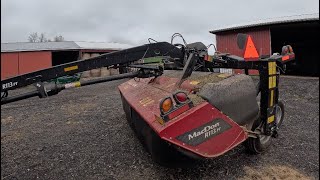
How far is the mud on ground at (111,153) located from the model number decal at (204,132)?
0.70 meters

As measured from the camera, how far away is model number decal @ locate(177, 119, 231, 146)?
2998 millimetres

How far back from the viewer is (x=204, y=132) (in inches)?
122

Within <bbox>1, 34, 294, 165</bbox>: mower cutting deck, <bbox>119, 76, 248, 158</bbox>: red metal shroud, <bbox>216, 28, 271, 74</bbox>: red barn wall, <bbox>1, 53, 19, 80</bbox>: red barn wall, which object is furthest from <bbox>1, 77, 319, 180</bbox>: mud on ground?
<bbox>1, 53, 19, 80</bbox>: red barn wall

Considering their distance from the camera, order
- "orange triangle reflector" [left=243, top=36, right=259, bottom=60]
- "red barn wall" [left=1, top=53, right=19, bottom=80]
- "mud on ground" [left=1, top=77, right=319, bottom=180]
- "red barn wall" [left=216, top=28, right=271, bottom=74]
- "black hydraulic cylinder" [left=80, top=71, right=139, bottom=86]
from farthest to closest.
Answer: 1. "red barn wall" [left=1, top=53, right=19, bottom=80]
2. "red barn wall" [left=216, top=28, right=271, bottom=74]
3. "orange triangle reflector" [left=243, top=36, right=259, bottom=60]
4. "mud on ground" [left=1, top=77, right=319, bottom=180]
5. "black hydraulic cylinder" [left=80, top=71, right=139, bottom=86]

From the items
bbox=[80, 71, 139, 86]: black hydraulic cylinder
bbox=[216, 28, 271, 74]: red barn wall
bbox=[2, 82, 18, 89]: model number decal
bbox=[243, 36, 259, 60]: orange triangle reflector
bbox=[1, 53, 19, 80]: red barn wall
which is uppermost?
bbox=[216, 28, 271, 74]: red barn wall

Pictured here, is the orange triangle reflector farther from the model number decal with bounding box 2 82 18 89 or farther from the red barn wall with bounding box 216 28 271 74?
the red barn wall with bounding box 216 28 271 74

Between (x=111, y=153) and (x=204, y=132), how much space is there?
76.7 inches

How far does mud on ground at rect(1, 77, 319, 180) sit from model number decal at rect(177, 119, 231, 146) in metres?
0.70

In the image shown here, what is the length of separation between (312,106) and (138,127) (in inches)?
219

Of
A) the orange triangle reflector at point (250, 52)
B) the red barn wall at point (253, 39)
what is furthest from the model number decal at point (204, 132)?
the red barn wall at point (253, 39)

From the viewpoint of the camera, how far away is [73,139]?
5312mm

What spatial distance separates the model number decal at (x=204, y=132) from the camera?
3.00 m

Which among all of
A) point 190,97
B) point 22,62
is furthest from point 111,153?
point 22,62

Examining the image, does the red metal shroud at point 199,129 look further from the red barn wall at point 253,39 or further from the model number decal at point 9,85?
the red barn wall at point 253,39
